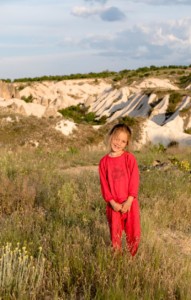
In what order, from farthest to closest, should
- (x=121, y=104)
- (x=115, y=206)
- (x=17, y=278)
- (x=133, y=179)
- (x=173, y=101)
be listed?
(x=121, y=104), (x=173, y=101), (x=133, y=179), (x=115, y=206), (x=17, y=278)

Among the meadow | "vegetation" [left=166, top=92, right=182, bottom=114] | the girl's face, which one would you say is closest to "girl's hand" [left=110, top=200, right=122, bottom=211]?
the meadow

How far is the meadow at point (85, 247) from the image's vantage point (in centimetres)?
361

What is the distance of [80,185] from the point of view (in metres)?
8.20

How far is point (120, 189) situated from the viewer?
430cm

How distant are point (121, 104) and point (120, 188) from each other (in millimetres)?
42102

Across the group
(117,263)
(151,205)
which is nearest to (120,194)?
(117,263)

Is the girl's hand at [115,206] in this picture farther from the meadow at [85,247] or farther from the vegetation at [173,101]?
the vegetation at [173,101]

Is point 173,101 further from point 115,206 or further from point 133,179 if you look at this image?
point 115,206

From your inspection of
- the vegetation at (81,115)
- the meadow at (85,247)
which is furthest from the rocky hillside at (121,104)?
the meadow at (85,247)

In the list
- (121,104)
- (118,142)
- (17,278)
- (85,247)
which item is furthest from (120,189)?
(121,104)

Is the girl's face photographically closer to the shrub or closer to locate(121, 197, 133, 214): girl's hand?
locate(121, 197, 133, 214): girl's hand

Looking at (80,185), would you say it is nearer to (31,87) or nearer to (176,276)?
(176,276)

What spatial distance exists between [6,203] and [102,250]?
280 centimetres

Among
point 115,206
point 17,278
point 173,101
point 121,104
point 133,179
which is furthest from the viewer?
point 121,104
